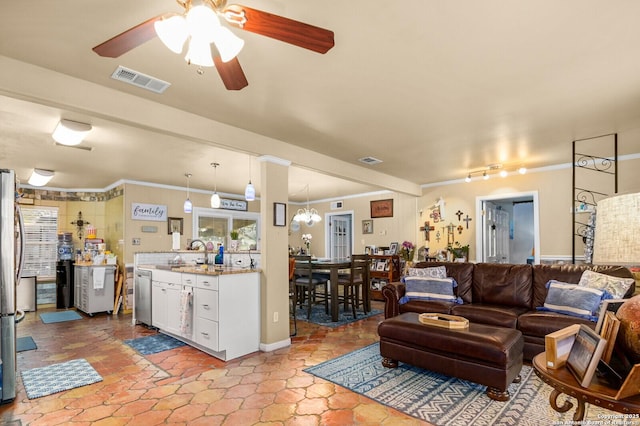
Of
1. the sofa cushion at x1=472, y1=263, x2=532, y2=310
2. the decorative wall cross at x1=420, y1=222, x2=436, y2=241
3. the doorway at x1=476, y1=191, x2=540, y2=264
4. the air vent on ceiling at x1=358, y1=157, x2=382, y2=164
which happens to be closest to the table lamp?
the sofa cushion at x1=472, y1=263, x2=532, y2=310

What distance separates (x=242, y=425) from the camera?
2293 mm

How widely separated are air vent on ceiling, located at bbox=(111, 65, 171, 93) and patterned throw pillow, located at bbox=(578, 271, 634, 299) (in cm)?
431

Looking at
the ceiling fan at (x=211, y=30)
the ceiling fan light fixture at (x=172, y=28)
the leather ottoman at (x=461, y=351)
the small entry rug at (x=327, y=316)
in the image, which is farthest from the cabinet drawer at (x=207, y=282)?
the ceiling fan light fixture at (x=172, y=28)

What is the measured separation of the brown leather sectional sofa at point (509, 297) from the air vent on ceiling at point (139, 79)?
11.3 ft

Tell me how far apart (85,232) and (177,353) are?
16.7ft

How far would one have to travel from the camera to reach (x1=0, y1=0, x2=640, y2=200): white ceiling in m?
1.92

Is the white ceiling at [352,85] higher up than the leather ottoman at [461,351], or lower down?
higher up

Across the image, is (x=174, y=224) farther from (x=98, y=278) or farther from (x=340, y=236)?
(x=340, y=236)

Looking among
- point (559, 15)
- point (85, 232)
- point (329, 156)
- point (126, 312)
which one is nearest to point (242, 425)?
point (559, 15)

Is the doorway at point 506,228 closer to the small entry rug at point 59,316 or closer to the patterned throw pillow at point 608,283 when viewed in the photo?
the patterned throw pillow at point 608,283

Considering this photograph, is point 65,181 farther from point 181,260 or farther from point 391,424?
point 391,424

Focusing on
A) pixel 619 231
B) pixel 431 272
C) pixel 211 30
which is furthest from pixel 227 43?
pixel 431 272

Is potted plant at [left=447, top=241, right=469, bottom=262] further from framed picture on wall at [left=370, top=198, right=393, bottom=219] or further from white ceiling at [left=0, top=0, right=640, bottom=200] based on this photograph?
white ceiling at [left=0, top=0, right=640, bottom=200]

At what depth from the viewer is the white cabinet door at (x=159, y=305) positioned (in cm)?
447
